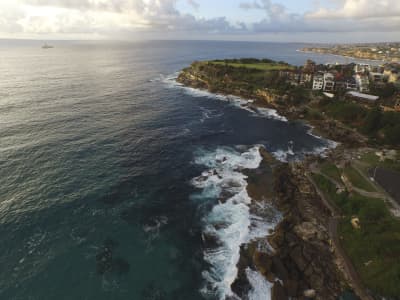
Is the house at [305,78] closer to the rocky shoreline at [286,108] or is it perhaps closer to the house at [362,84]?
the house at [362,84]

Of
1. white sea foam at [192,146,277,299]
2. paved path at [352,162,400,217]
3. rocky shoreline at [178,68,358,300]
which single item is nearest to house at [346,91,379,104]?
paved path at [352,162,400,217]

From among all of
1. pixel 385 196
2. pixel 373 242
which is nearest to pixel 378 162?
pixel 385 196

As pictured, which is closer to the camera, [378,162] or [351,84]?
[378,162]

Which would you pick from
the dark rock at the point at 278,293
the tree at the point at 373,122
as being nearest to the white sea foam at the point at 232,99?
the tree at the point at 373,122

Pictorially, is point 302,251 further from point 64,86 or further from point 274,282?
point 64,86

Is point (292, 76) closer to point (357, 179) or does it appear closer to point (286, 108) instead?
point (286, 108)

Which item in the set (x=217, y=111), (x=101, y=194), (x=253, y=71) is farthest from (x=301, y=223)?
(x=253, y=71)

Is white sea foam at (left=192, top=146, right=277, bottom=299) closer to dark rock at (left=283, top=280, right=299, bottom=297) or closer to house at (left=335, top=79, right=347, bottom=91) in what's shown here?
dark rock at (left=283, top=280, right=299, bottom=297)
